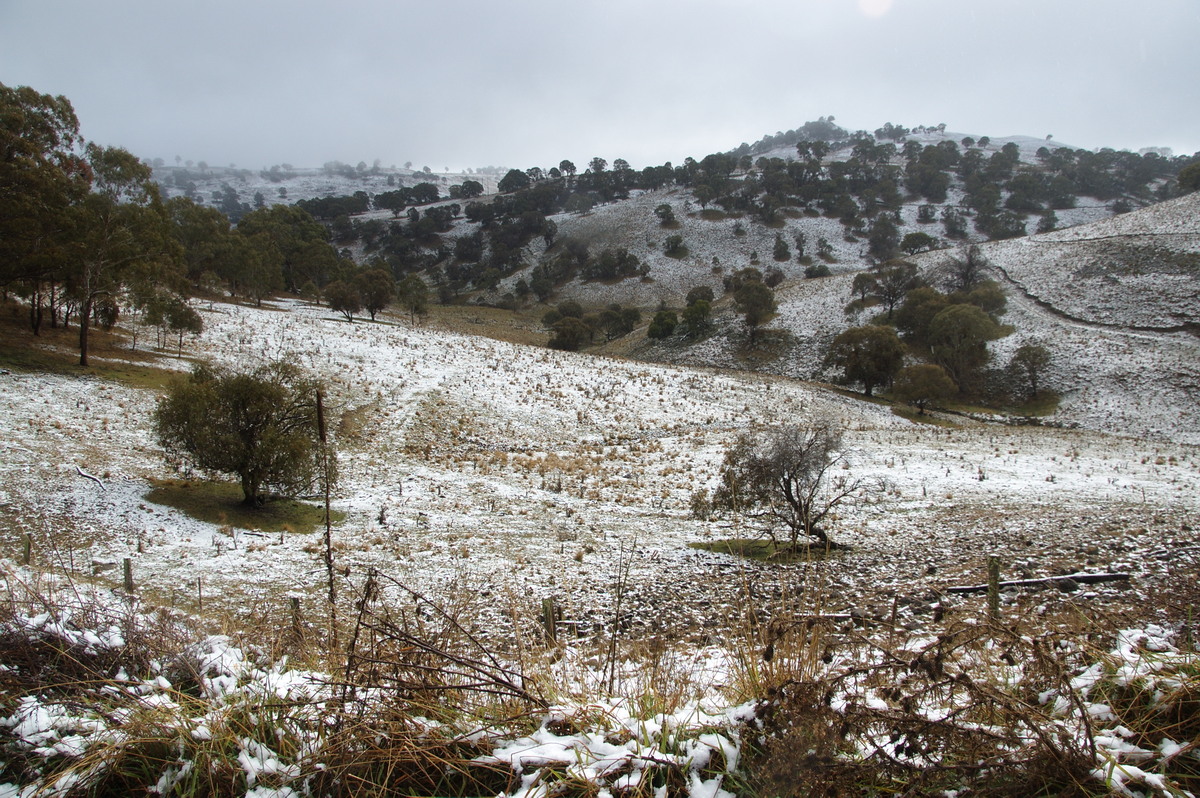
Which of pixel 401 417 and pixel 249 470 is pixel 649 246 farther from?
pixel 249 470

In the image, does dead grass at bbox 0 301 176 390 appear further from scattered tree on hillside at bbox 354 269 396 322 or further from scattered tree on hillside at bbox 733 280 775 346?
scattered tree on hillside at bbox 733 280 775 346

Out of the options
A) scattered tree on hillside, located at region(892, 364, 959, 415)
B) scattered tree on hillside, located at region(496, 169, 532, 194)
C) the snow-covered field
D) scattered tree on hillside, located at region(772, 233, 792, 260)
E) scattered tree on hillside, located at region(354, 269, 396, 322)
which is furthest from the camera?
scattered tree on hillside, located at region(496, 169, 532, 194)

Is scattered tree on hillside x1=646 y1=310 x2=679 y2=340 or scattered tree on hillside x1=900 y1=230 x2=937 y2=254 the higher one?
scattered tree on hillside x1=900 y1=230 x2=937 y2=254

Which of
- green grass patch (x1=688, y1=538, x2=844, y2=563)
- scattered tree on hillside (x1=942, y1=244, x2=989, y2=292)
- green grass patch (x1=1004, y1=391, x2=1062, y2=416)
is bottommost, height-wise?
green grass patch (x1=688, y1=538, x2=844, y2=563)

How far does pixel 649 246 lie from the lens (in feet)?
369

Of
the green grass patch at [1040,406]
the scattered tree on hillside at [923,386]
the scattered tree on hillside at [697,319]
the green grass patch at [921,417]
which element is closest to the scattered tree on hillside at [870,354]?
A: the green grass patch at [921,417]

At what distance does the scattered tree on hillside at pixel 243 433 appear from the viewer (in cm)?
1520

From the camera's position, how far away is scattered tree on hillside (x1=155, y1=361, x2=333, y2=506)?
15203 mm

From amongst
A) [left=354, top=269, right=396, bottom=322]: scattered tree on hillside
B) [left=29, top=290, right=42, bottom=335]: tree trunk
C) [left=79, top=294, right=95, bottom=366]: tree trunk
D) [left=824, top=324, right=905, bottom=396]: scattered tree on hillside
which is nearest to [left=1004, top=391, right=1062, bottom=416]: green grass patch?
[left=824, top=324, right=905, bottom=396]: scattered tree on hillside

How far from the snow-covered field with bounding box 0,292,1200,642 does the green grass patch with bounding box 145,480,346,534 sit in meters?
0.53

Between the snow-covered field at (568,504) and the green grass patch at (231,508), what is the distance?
0.53 metres

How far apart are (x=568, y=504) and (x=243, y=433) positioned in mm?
9922

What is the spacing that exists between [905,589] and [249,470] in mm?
16312

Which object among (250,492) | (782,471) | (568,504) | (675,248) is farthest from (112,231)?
(675,248)
